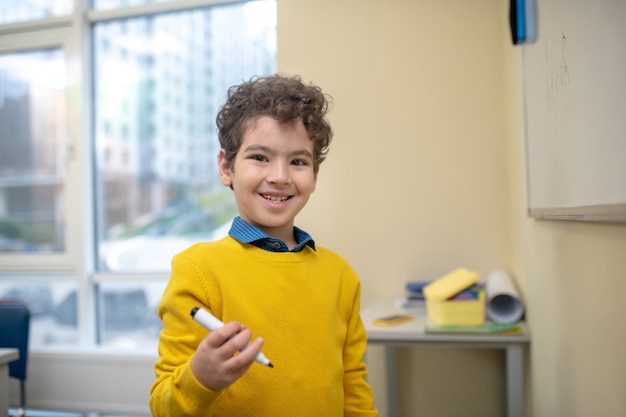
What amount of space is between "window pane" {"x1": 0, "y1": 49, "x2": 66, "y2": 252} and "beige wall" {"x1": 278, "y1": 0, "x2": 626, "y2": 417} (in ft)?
5.21

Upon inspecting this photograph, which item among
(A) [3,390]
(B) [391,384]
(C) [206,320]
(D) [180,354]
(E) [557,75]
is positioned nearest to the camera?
(C) [206,320]

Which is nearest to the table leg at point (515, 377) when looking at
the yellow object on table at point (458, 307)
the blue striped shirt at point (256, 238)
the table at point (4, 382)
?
the yellow object on table at point (458, 307)

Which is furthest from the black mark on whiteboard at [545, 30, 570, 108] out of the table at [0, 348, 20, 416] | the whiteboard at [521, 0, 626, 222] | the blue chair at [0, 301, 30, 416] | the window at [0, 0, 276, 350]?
the blue chair at [0, 301, 30, 416]

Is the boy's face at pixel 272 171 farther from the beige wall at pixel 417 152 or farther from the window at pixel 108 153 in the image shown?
the window at pixel 108 153

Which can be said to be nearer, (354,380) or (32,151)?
(354,380)

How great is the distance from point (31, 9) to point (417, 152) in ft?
8.62

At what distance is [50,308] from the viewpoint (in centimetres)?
360

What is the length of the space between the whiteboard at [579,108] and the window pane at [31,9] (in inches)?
117

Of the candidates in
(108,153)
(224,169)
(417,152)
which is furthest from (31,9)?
(224,169)

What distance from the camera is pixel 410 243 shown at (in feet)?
9.25

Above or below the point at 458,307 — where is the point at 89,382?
below

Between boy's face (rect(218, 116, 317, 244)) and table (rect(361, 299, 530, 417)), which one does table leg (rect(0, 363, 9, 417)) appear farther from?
boy's face (rect(218, 116, 317, 244))

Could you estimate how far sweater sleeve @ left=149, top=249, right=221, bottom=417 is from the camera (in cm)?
86

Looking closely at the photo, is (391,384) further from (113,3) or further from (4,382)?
(113,3)
